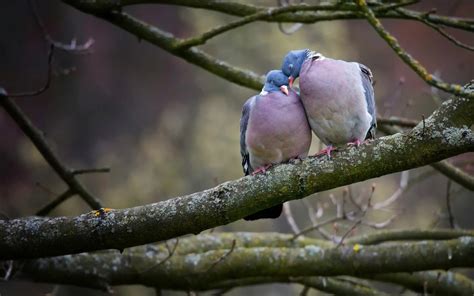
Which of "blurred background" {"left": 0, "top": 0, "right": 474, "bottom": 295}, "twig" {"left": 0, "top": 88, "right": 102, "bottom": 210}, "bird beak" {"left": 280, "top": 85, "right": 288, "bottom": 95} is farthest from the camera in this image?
"blurred background" {"left": 0, "top": 0, "right": 474, "bottom": 295}

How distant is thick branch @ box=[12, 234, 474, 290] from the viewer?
14.1 ft

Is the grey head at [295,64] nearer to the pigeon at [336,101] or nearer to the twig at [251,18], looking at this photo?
the pigeon at [336,101]

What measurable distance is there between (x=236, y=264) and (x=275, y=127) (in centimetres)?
103

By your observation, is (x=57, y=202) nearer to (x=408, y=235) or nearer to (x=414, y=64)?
(x=408, y=235)

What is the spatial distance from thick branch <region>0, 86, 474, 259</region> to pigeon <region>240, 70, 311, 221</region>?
57cm

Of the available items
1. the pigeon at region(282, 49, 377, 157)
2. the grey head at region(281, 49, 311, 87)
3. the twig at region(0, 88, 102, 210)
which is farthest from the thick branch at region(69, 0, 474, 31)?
the twig at region(0, 88, 102, 210)

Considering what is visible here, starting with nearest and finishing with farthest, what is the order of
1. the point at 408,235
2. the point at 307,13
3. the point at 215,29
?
1. the point at 215,29
2. the point at 307,13
3. the point at 408,235

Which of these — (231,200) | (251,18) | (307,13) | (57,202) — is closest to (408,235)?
(307,13)

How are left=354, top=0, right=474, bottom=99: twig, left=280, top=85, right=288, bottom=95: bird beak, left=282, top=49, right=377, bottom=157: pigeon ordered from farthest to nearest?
left=280, top=85, right=288, bottom=95: bird beak < left=282, top=49, right=377, bottom=157: pigeon < left=354, top=0, right=474, bottom=99: twig

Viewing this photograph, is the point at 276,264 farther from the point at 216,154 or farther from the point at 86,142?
the point at 86,142

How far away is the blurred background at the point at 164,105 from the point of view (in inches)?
353

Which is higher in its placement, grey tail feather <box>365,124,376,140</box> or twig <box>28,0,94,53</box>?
twig <box>28,0,94,53</box>

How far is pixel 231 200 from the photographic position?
326 centimetres

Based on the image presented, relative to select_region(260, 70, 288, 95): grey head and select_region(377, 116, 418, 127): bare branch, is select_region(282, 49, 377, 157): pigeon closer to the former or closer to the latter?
select_region(260, 70, 288, 95): grey head
